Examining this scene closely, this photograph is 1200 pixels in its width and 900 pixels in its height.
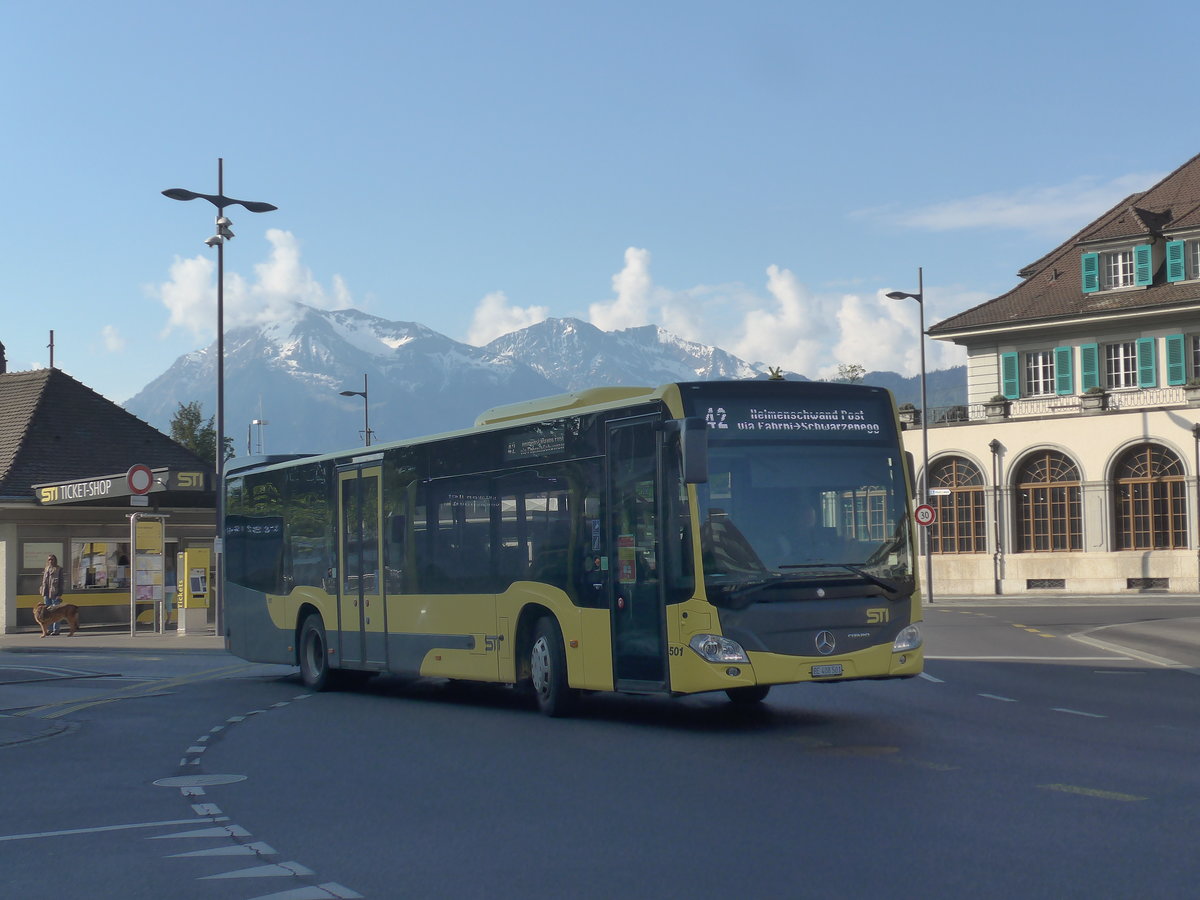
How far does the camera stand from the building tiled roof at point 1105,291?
48594 millimetres

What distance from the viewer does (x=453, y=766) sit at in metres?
11.8

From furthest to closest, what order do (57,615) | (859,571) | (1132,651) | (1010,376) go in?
(1010,376), (57,615), (1132,651), (859,571)

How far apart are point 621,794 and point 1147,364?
4177cm

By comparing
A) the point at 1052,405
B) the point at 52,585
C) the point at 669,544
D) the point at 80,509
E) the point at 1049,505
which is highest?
the point at 1052,405

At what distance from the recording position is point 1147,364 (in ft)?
157

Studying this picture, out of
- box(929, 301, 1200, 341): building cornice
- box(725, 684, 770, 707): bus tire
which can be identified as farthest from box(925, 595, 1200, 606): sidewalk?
box(725, 684, 770, 707): bus tire

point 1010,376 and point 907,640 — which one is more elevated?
point 1010,376

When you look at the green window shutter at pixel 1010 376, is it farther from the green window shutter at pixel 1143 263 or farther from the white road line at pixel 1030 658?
the white road line at pixel 1030 658

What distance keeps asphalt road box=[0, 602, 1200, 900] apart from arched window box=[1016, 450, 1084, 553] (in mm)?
30693

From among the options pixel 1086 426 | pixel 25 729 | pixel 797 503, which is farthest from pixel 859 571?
pixel 1086 426

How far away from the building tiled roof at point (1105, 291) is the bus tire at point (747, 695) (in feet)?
115

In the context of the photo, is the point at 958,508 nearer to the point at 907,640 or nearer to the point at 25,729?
the point at 907,640

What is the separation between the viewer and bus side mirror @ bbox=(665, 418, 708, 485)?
12.9 m

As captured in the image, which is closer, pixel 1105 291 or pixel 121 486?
pixel 121 486
